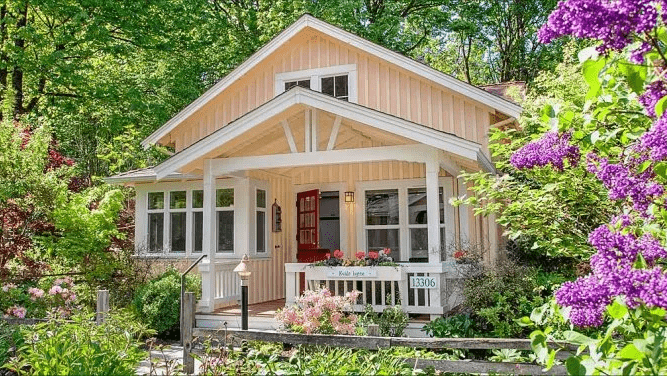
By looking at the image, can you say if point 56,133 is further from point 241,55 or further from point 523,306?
point 523,306

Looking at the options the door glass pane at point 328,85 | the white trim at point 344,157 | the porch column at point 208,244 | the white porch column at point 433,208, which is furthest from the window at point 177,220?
the white porch column at point 433,208

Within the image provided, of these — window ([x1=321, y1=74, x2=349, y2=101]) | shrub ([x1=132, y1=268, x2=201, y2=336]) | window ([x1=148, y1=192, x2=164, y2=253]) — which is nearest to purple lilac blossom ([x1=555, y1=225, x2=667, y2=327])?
shrub ([x1=132, y1=268, x2=201, y2=336])

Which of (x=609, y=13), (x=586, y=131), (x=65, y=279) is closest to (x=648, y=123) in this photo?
(x=586, y=131)

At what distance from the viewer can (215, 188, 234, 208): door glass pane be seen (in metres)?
11.9

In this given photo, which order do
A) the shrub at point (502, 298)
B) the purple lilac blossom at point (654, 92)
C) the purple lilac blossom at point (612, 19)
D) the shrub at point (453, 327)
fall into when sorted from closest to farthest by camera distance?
1. the purple lilac blossom at point (612, 19)
2. the purple lilac blossom at point (654, 92)
3. the shrub at point (502, 298)
4. the shrub at point (453, 327)

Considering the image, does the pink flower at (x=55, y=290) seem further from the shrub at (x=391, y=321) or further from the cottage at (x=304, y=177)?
the shrub at (x=391, y=321)

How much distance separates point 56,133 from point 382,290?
13694 mm

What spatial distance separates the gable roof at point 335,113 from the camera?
837 centimetres

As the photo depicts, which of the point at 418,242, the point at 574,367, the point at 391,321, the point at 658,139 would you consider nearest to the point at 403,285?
the point at 391,321

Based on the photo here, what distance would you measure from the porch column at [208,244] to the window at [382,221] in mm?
3427

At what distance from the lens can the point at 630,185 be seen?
2.98m

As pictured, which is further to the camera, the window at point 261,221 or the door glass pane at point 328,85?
the door glass pane at point 328,85

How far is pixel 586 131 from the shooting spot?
12.5ft

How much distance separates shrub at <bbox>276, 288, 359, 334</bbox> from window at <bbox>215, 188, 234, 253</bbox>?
408 centimetres
